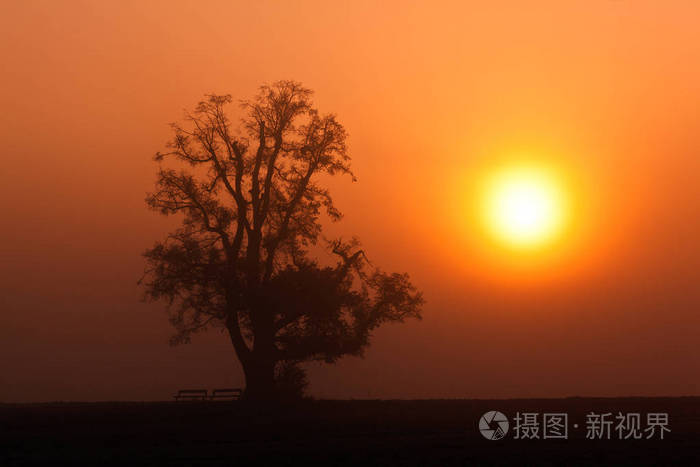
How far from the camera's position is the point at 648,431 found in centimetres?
3088

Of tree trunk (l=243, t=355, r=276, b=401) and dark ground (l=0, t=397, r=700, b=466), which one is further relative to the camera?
tree trunk (l=243, t=355, r=276, b=401)

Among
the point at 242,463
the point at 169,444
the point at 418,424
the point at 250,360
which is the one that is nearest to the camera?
the point at 242,463

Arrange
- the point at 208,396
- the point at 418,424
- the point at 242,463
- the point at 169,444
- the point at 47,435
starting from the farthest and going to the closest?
the point at 208,396
the point at 418,424
the point at 47,435
the point at 169,444
the point at 242,463

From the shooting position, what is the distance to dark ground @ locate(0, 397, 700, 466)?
82.0 feet

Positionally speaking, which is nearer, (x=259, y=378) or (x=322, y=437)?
(x=322, y=437)

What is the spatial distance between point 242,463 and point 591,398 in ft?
95.9

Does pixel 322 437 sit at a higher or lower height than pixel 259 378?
lower

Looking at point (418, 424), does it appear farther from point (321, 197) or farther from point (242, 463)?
point (321, 197)

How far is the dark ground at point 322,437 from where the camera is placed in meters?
25.0

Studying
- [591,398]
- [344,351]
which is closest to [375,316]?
[344,351]

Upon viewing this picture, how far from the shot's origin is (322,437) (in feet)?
101

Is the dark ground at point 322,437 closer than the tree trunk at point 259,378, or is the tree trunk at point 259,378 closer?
the dark ground at point 322,437

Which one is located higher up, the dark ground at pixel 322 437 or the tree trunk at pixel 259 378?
the tree trunk at pixel 259 378

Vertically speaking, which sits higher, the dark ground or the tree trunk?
the tree trunk
